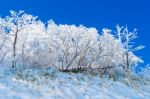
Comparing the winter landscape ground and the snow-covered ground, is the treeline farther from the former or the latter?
the snow-covered ground

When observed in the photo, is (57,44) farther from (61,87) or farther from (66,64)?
(61,87)

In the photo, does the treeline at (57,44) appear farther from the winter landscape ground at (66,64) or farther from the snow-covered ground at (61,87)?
the snow-covered ground at (61,87)

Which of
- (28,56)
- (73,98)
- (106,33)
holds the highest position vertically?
(106,33)

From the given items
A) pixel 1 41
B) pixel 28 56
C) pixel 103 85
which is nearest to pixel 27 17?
pixel 28 56

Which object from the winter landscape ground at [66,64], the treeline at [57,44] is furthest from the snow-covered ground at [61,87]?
the treeline at [57,44]

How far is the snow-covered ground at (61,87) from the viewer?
17.5 meters

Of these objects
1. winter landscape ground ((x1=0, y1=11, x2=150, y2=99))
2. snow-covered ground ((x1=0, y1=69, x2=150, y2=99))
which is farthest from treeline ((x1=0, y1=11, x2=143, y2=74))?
snow-covered ground ((x1=0, y1=69, x2=150, y2=99))

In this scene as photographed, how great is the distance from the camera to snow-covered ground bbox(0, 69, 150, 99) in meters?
17.5

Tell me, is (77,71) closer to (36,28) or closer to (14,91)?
(14,91)

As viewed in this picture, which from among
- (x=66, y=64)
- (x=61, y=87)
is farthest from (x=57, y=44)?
(x=61, y=87)

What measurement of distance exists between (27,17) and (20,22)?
1.86 metres

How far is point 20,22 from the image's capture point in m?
53.9

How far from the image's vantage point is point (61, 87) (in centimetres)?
1931

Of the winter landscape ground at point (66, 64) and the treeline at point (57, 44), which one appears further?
the treeline at point (57, 44)
